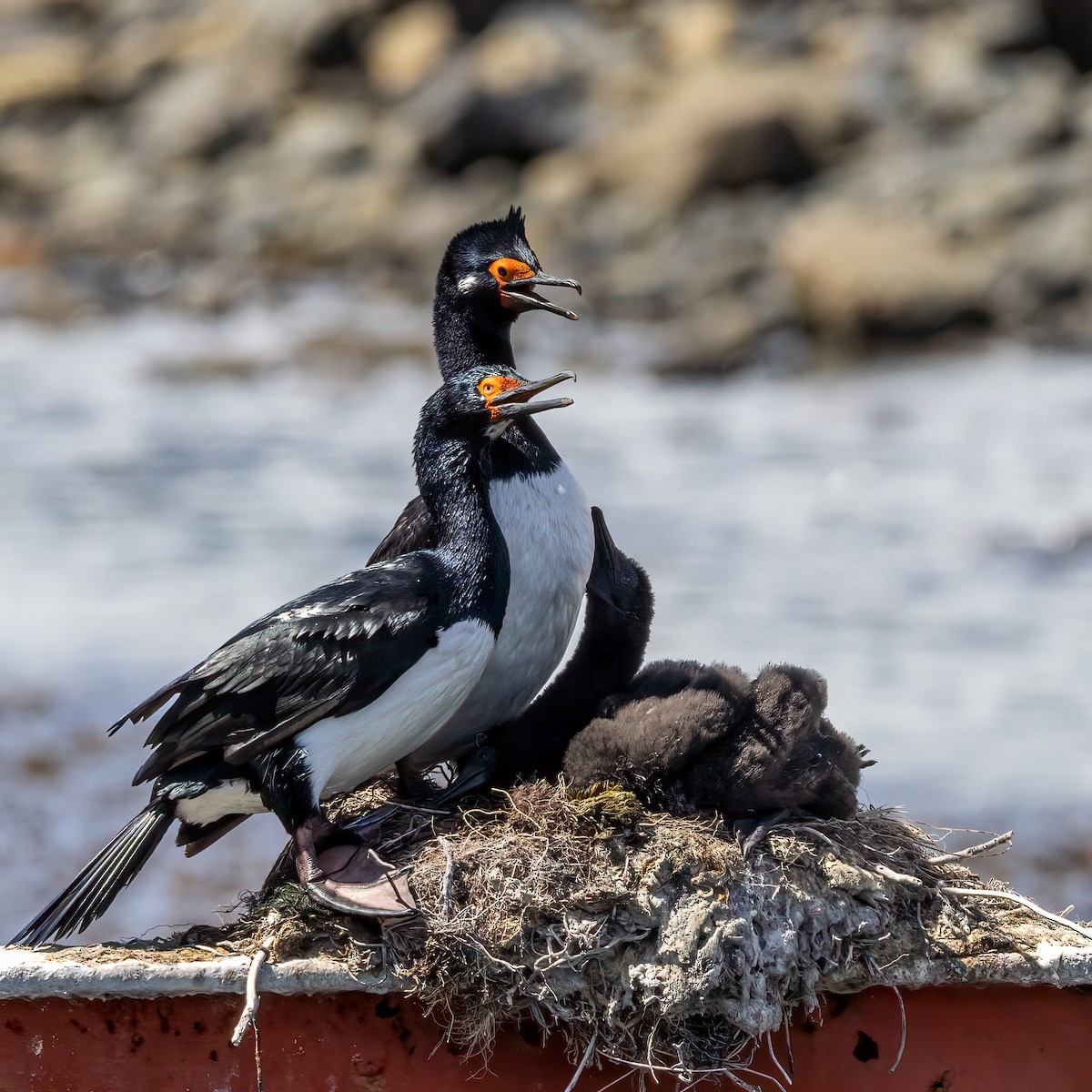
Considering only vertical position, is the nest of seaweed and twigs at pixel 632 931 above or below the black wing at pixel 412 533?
below

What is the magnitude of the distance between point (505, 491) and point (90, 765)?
755cm

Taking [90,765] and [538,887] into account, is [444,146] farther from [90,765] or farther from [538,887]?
[538,887]

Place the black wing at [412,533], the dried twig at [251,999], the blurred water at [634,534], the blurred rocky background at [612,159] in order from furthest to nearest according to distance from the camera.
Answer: the blurred rocky background at [612,159]
the blurred water at [634,534]
the black wing at [412,533]
the dried twig at [251,999]

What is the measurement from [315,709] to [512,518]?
979 mm

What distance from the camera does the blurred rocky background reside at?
21297 millimetres

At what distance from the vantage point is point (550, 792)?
14.4 ft

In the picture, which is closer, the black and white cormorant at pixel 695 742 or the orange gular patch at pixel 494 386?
the black and white cormorant at pixel 695 742

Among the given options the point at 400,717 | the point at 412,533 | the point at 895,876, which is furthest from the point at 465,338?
the point at 895,876

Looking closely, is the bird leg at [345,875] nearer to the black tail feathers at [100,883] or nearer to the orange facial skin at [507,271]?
the black tail feathers at [100,883]

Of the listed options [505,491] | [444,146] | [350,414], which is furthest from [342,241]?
[505,491]

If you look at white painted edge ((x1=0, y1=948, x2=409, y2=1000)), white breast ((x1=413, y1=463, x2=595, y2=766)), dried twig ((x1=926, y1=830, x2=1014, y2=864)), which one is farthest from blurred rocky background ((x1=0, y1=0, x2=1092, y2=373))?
white painted edge ((x1=0, y1=948, x2=409, y2=1000))

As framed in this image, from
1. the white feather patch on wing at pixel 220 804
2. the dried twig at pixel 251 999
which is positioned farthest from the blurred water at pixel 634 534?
the dried twig at pixel 251 999

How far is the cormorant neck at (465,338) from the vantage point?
17.5ft

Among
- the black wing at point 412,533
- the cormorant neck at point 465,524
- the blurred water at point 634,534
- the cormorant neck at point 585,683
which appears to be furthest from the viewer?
the blurred water at point 634,534
